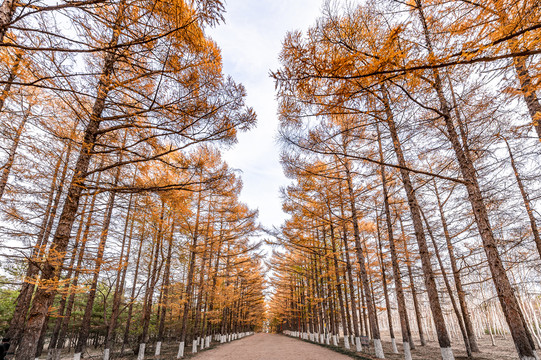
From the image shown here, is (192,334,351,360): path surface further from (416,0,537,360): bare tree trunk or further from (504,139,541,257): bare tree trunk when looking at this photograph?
(504,139,541,257): bare tree trunk

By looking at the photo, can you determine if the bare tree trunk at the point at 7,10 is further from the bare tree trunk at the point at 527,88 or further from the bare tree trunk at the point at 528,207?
the bare tree trunk at the point at 528,207

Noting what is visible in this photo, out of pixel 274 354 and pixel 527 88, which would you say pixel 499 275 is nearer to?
pixel 527 88

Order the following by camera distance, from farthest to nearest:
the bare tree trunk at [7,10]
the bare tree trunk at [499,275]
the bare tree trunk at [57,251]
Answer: the bare tree trunk at [499,275]
the bare tree trunk at [57,251]
the bare tree trunk at [7,10]

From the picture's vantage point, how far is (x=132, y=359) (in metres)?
11.1

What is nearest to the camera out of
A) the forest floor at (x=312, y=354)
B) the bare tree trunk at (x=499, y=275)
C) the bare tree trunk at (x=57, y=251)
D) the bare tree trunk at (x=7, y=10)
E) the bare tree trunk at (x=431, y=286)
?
the bare tree trunk at (x=7, y=10)

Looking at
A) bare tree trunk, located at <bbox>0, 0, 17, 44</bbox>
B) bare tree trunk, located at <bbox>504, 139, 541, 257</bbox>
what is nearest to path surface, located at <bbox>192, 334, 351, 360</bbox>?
bare tree trunk, located at <bbox>504, 139, 541, 257</bbox>

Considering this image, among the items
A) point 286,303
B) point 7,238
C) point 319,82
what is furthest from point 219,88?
point 286,303

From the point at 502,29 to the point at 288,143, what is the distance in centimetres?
332

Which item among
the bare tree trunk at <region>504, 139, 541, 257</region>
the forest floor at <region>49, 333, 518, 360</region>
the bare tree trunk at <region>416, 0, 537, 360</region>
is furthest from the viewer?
the forest floor at <region>49, 333, 518, 360</region>

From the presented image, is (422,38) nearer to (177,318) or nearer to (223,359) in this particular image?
(223,359)

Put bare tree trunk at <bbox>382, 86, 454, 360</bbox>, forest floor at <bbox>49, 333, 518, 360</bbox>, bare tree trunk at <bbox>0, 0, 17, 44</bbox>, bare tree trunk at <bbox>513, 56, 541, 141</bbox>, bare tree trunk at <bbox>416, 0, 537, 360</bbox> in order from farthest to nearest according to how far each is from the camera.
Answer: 1. forest floor at <bbox>49, 333, 518, 360</bbox>
2. bare tree trunk at <bbox>382, 86, 454, 360</bbox>
3. bare tree trunk at <bbox>416, 0, 537, 360</bbox>
4. bare tree trunk at <bbox>513, 56, 541, 141</bbox>
5. bare tree trunk at <bbox>0, 0, 17, 44</bbox>

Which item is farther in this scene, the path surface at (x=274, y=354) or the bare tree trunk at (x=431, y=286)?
the path surface at (x=274, y=354)

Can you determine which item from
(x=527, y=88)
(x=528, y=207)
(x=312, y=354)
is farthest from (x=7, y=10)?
(x=528, y=207)

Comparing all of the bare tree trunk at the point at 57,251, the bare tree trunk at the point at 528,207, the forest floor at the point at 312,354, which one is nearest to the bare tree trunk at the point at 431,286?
the forest floor at the point at 312,354
